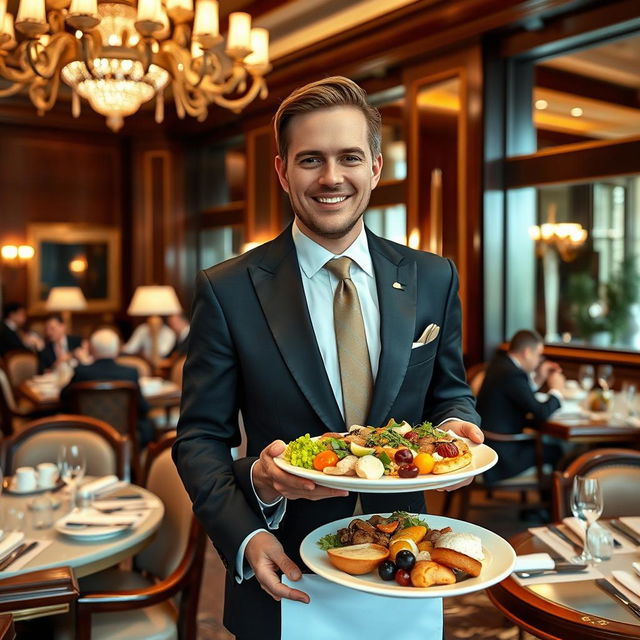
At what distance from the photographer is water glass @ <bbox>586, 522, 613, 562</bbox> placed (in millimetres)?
2260

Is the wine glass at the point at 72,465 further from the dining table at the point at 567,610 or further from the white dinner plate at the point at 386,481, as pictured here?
the white dinner plate at the point at 386,481

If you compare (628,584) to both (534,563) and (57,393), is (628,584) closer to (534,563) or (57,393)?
(534,563)

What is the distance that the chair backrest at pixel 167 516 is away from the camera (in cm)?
296

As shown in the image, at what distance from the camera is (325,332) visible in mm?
1490

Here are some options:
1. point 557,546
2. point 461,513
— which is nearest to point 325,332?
point 557,546

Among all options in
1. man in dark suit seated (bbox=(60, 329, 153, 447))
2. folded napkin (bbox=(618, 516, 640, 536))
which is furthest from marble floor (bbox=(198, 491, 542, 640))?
man in dark suit seated (bbox=(60, 329, 153, 447))

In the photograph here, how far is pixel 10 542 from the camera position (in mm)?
2541

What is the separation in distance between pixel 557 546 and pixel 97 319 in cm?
978

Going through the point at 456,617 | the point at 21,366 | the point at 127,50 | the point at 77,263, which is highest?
the point at 127,50

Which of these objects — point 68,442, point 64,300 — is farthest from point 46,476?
point 64,300

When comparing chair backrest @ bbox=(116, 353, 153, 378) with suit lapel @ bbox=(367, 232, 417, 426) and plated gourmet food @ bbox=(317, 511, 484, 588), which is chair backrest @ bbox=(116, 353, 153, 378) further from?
plated gourmet food @ bbox=(317, 511, 484, 588)

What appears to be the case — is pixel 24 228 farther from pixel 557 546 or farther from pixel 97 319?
pixel 557 546

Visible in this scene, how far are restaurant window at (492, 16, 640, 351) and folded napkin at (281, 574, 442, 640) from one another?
5.03 m

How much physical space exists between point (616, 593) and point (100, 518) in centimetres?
176
